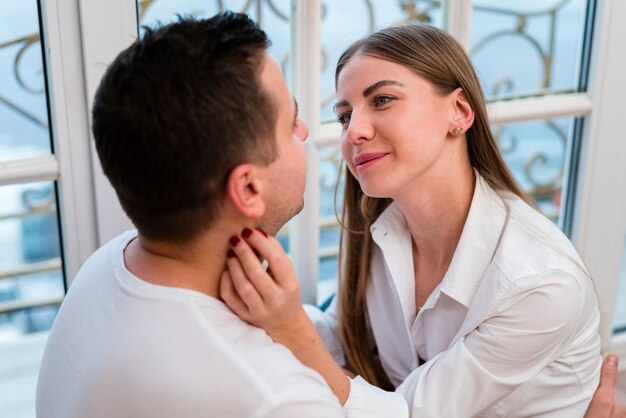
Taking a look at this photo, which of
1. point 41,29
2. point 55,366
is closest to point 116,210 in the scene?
point 41,29

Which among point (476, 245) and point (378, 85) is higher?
point (378, 85)

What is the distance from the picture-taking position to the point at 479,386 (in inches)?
55.6

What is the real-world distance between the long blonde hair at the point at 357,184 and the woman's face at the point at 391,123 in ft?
0.08

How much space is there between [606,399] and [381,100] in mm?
751

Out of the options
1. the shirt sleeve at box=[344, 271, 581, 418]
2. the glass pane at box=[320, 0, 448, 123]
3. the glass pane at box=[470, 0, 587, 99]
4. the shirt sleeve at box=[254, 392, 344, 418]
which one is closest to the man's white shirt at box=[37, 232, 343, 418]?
the shirt sleeve at box=[254, 392, 344, 418]

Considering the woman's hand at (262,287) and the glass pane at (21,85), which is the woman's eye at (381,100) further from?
the glass pane at (21,85)

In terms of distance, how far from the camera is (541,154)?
2.16m

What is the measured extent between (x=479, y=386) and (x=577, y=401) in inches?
11.2

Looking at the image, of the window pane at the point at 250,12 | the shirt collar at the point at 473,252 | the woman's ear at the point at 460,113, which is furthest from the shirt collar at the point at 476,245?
the window pane at the point at 250,12

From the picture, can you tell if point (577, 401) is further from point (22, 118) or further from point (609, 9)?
point (22, 118)

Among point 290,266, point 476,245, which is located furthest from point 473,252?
point 290,266

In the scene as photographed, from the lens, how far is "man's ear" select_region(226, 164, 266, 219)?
103cm

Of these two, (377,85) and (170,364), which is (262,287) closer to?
(170,364)

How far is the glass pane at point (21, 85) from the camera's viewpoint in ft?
4.95
